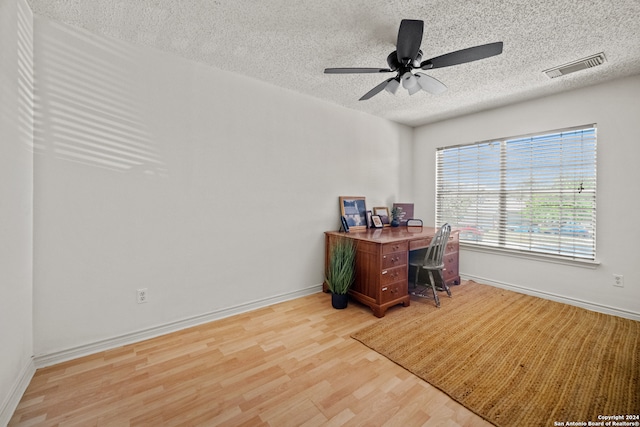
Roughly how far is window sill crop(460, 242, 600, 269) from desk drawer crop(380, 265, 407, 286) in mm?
1629

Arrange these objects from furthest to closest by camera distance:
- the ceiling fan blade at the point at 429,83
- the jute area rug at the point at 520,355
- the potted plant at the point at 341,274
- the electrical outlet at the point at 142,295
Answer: the potted plant at the point at 341,274, the electrical outlet at the point at 142,295, the ceiling fan blade at the point at 429,83, the jute area rug at the point at 520,355

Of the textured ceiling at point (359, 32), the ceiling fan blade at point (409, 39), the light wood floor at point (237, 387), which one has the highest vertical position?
the textured ceiling at point (359, 32)

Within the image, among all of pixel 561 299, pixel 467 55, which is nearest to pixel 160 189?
pixel 467 55

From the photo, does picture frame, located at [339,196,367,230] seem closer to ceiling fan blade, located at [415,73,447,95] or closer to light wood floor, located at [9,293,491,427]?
light wood floor, located at [9,293,491,427]

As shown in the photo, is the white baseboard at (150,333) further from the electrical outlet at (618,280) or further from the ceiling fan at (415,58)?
the electrical outlet at (618,280)

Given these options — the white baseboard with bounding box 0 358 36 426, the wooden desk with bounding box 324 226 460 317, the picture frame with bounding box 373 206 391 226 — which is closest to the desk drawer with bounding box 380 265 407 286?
the wooden desk with bounding box 324 226 460 317

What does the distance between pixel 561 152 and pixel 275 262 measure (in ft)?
11.7

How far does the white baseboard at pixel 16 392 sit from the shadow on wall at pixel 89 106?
4.59 feet

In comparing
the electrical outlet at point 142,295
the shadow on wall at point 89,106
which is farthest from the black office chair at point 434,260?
the shadow on wall at point 89,106

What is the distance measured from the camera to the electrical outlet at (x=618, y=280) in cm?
269

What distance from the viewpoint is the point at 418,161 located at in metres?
4.50

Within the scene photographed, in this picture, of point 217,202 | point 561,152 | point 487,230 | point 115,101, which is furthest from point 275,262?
point 561,152

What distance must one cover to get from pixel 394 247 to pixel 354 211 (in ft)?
3.22

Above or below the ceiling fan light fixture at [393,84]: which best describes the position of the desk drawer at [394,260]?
below
